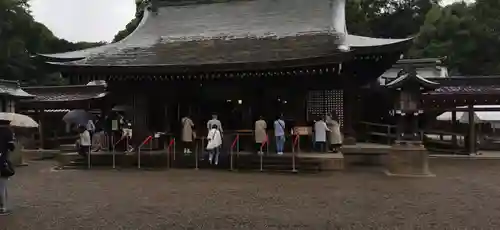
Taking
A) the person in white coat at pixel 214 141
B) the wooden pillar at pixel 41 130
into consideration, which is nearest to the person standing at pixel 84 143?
the person in white coat at pixel 214 141

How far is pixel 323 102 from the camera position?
611 inches

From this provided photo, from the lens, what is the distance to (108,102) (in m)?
18.5

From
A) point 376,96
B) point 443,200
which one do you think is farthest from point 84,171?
point 376,96

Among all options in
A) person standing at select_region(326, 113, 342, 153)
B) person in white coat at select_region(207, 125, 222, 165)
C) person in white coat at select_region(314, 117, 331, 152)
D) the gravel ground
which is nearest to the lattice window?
person standing at select_region(326, 113, 342, 153)

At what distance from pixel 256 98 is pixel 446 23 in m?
30.4

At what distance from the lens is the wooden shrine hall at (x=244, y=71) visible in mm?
14188

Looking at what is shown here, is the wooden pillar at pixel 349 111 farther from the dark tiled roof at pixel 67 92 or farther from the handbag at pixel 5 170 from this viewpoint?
the dark tiled roof at pixel 67 92

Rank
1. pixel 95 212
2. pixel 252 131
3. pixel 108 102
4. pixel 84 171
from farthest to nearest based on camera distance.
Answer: pixel 108 102 → pixel 252 131 → pixel 84 171 → pixel 95 212

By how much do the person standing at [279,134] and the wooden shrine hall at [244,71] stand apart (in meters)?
1.08

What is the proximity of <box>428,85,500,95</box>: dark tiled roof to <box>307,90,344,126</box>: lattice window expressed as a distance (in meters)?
5.61

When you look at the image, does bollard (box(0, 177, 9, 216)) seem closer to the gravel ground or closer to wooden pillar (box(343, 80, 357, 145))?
the gravel ground

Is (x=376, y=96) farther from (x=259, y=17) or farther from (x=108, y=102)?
(x=108, y=102)

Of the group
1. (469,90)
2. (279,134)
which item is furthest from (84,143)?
(469,90)

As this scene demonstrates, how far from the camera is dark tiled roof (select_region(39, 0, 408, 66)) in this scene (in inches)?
596
